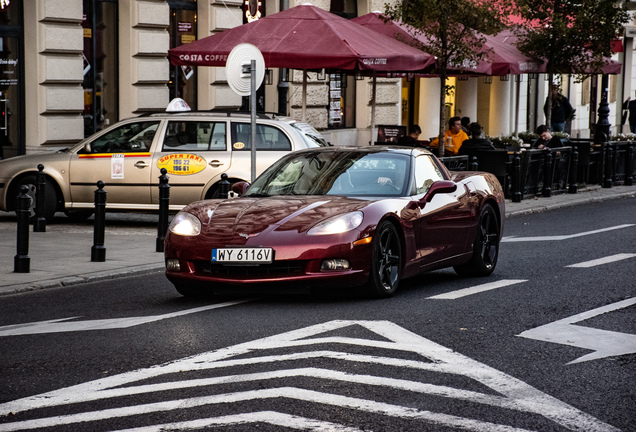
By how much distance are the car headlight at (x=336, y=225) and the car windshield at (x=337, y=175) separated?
758mm

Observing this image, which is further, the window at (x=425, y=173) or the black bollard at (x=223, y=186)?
the black bollard at (x=223, y=186)

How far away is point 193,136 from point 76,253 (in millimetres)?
3669

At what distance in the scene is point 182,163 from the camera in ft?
50.1

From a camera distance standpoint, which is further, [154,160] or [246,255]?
[154,160]

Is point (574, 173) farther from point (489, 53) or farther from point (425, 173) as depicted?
point (425, 173)

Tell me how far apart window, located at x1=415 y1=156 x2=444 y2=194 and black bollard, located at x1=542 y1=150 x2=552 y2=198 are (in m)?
11.9

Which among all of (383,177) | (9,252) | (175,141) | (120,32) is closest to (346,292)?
(383,177)

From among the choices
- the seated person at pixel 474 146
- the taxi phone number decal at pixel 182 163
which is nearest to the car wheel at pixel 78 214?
the taxi phone number decal at pixel 182 163

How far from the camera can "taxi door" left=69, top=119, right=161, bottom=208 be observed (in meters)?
15.4

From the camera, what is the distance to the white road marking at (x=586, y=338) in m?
6.96

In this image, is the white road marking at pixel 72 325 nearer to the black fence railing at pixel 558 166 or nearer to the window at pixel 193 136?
the window at pixel 193 136

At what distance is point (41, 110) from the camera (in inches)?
754

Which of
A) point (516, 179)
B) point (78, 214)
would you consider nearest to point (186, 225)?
point (78, 214)

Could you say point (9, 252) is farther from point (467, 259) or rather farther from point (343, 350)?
point (343, 350)
